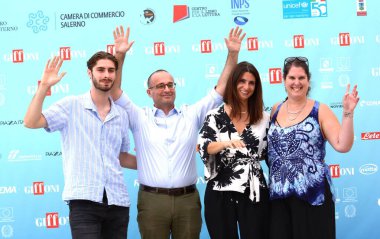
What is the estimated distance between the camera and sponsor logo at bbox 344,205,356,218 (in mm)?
4098

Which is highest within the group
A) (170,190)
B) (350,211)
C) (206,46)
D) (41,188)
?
(206,46)

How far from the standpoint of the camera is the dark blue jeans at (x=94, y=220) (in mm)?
2539

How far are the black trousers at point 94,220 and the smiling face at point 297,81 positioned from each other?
114 cm

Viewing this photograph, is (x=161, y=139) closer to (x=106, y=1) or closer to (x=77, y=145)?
(x=77, y=145)

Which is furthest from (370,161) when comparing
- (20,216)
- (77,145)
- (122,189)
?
(20,216)

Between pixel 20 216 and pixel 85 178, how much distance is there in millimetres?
1820

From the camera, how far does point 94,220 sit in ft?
8.46

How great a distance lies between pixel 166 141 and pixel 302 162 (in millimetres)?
818

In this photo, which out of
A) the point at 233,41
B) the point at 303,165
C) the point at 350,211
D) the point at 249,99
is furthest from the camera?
the point at 350,211

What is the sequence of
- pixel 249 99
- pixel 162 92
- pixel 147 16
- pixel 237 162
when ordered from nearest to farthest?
pixel 237 162
pixel 249 99
pixel 162 92
pixel 147 16

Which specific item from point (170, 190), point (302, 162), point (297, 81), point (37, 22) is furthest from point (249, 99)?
point (37, 22)

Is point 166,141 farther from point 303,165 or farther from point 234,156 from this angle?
point 303,165

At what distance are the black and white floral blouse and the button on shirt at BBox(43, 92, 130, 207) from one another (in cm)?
50

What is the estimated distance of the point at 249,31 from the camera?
4.02 m
